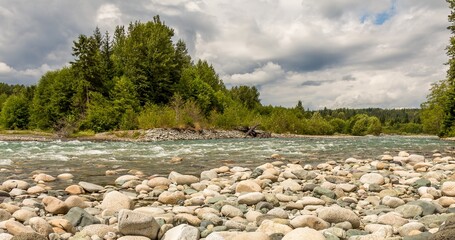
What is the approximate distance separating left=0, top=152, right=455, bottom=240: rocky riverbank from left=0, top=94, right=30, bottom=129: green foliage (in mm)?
68070

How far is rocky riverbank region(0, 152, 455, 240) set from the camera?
4781 millimetres

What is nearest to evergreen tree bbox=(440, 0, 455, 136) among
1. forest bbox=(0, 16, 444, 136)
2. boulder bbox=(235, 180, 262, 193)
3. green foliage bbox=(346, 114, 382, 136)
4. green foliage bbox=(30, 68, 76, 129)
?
forest bbox=(0, 16, 444, 136)

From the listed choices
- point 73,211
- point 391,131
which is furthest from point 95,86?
point 391,131

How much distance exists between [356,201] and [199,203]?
3233mm

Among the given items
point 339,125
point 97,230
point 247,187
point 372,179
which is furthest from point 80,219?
point 339,125

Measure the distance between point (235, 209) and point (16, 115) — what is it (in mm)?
75037

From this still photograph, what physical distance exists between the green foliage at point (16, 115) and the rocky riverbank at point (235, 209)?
6807 cm

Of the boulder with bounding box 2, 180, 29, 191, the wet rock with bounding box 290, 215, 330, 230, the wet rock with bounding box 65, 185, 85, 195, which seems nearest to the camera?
the wet rock with bounding box 290, 215, 330, 230

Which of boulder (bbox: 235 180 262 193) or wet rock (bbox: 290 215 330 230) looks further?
boulder (bbox: 235 180 262 193)

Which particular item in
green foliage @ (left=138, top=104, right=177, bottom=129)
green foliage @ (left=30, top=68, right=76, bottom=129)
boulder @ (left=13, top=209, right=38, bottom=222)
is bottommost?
boulder @ (left=13, top=209, right=38, bottom=222)

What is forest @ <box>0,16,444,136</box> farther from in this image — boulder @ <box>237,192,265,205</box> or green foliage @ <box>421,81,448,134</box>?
boulder @ <box>237,192,265,205</box>

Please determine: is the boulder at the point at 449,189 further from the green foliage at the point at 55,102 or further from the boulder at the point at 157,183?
the green foliage at the point at 55,102

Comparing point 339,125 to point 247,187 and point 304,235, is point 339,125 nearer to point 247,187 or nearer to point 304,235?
point 247,187

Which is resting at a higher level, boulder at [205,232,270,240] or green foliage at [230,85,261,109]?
green foliage at [230,85,261,109]
